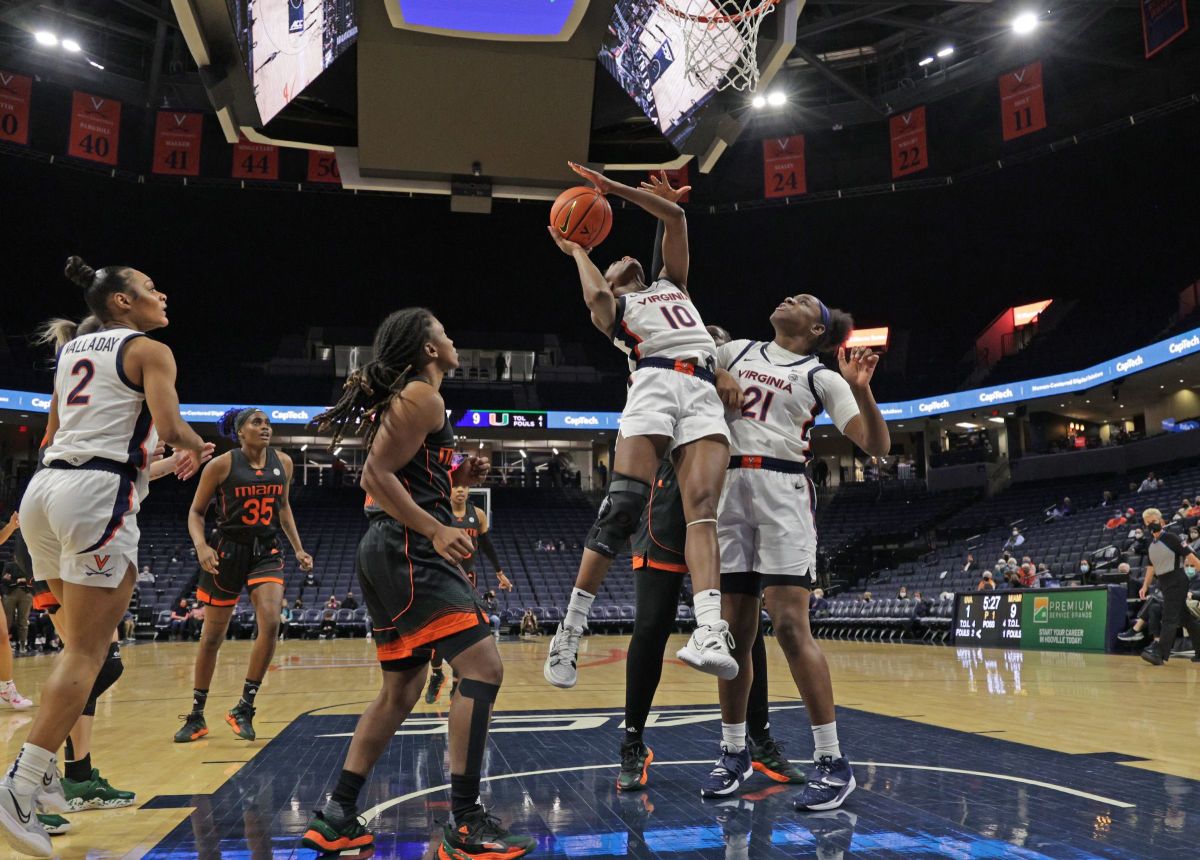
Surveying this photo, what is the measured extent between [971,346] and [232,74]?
1225 inches

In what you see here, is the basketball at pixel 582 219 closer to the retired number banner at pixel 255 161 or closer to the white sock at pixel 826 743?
the white sock at pixel 826 743

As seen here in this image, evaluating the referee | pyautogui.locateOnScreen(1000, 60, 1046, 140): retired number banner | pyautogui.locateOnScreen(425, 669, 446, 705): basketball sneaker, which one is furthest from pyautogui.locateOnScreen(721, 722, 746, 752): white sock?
pyautogui.locateOnScreen(1000, 60, 1046, 140): retired number banner

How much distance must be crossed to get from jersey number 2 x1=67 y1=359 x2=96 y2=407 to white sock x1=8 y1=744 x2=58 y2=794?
1.25 meters

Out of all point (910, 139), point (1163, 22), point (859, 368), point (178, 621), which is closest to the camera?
point (859, 368)

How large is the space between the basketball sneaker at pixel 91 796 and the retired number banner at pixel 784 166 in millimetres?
23736

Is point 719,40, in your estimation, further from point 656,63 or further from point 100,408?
point 100,408

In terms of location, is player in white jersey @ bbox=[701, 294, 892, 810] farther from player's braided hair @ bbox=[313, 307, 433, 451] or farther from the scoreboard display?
the scoreboard display

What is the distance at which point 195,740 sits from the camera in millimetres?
5672

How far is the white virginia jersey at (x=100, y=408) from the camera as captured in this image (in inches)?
137

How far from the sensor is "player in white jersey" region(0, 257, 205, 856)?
10.9ft

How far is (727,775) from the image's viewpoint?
385 cm

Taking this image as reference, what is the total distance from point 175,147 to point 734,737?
76.2 feet

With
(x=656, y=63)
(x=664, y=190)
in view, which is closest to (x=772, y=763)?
(x=664, y=190)

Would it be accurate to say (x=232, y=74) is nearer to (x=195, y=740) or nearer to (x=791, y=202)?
(x=195, y=740)
